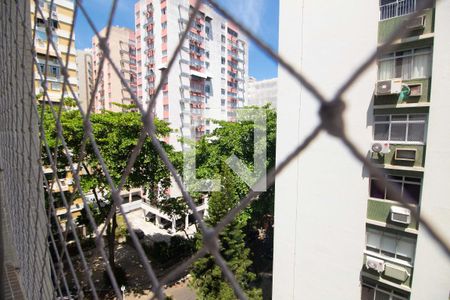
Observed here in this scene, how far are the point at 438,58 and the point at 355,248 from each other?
5.82 feet

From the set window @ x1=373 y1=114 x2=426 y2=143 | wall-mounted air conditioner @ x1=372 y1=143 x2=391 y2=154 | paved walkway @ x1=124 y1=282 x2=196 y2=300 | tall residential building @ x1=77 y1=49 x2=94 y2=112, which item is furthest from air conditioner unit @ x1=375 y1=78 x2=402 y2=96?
tall residential building @ x1=77 y1=49 x2=94 y2=112

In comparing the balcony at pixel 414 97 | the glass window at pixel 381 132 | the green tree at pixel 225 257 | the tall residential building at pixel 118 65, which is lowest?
the green tree at pixel 225 257

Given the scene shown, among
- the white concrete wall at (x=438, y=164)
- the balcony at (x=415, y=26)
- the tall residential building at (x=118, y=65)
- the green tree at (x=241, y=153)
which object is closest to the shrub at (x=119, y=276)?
the green tree at (x=241, y=153)

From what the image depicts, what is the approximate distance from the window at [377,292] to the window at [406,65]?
1.93m

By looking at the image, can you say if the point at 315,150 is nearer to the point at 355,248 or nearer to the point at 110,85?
the point at 355,248

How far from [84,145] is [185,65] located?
30.7 feet

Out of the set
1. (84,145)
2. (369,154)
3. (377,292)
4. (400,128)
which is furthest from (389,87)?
(84,145)

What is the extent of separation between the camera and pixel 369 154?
8.70ft

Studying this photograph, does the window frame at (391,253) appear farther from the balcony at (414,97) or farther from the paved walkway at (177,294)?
the paved walkway at (177,294)

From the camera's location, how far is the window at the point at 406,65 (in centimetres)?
229

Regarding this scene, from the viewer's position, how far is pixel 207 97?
1070 centimetres

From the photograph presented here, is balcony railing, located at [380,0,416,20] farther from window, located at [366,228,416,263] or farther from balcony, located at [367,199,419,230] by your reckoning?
window, located at [366,228,416,263]

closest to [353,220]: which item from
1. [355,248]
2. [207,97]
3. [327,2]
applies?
[355,248]

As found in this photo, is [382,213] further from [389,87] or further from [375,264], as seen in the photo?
[389,87]
